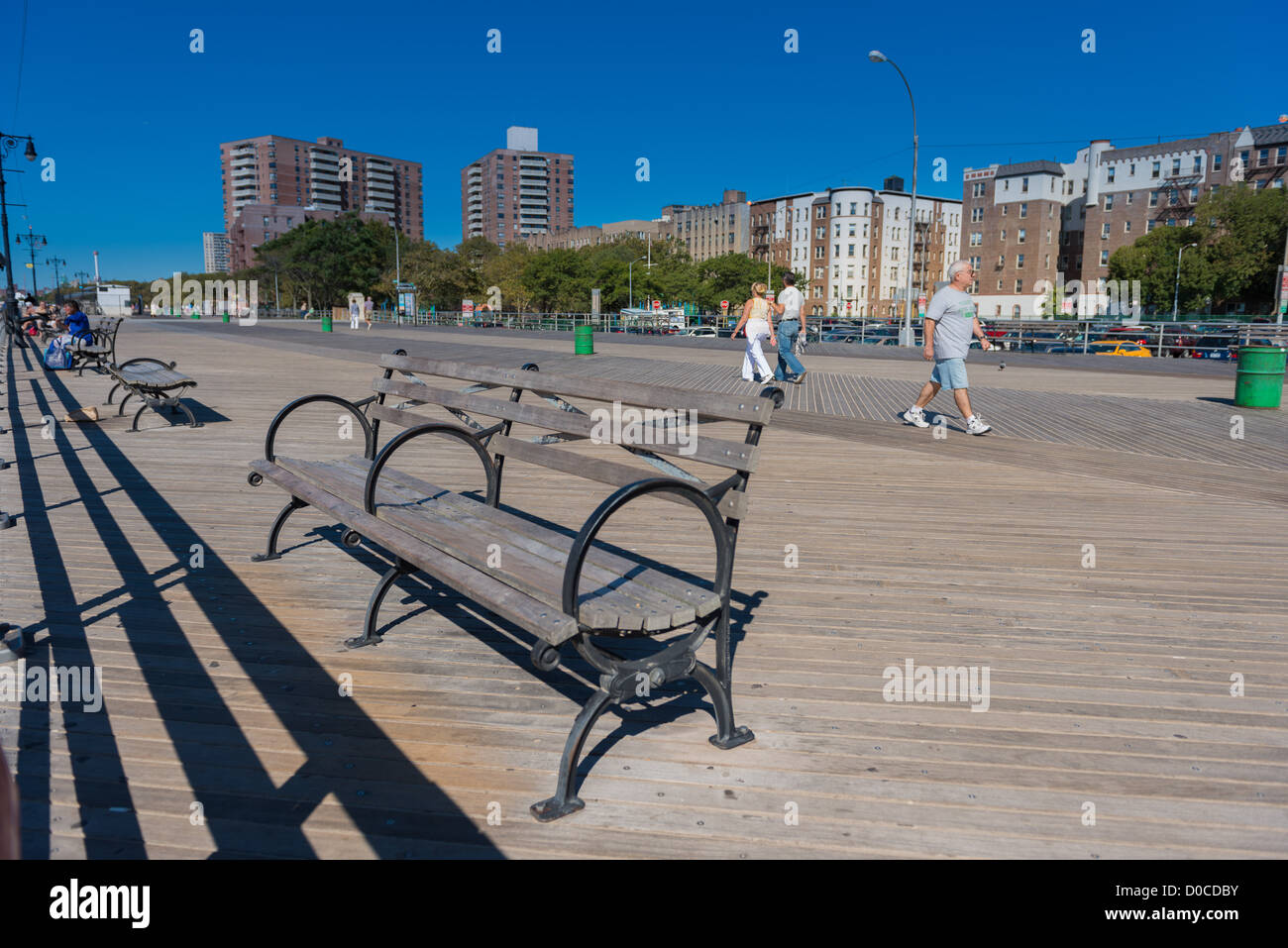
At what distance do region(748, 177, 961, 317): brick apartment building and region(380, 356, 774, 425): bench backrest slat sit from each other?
115439mm

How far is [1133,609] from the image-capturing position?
4527mm

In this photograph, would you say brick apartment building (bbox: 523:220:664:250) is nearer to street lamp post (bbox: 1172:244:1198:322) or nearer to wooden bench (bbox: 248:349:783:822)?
street lamp post (bbox: 1172:244:1198:322)

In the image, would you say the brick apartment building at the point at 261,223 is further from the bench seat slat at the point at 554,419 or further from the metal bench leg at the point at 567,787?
the metal bench leg at the point at 567,787

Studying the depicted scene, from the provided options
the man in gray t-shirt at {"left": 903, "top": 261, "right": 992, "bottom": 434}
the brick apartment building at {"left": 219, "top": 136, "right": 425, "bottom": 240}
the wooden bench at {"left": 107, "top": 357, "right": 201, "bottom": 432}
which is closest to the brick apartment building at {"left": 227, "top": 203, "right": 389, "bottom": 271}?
the brick apartment building at {"left": 219, "top": 136, "right": 425, "bottom": 240}

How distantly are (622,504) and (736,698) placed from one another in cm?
106

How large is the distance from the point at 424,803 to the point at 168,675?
154 cm

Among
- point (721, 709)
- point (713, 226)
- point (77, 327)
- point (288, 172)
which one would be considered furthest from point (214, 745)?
point (288, 172)

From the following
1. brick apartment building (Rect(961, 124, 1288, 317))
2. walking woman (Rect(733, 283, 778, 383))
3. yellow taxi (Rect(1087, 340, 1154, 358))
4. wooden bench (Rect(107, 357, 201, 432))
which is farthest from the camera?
brick apartment building (Rect(961, 124, 1288, 317))

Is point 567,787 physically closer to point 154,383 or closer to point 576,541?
point 576,541

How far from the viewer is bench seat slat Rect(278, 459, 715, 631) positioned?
2826 mm

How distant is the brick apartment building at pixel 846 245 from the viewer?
401 feet
